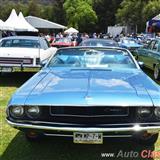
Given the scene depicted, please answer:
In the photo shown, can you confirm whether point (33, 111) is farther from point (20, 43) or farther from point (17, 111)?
point (20, 43)

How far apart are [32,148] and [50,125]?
1118 mm

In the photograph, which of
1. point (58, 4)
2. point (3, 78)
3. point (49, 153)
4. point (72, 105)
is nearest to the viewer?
point (72, 105)

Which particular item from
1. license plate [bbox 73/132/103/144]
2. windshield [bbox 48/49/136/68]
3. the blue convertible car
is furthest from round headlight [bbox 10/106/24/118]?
windshield [bbox 48/49/136/68]

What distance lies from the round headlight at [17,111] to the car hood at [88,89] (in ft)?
0.24

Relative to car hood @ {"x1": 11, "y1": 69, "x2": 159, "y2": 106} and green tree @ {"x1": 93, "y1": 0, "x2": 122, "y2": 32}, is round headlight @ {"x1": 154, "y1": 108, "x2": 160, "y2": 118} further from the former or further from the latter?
green tree @ {"x1": 93, "y1": 0, "x2": 122, "y2": 32}

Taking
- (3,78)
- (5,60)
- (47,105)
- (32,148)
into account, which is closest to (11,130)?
(32,148)

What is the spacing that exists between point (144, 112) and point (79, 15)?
79512 millimetres

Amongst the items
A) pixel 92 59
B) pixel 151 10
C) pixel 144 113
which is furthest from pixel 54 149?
pixel 151 10

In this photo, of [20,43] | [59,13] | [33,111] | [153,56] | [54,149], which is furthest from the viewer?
[59,13]

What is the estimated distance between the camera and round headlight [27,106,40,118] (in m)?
5.07

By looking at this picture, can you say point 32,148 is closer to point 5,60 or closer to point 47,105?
point 47,105

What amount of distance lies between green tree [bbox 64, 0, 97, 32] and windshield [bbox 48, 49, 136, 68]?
75667mm

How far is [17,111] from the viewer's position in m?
5.14

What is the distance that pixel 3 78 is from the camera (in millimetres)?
13609
